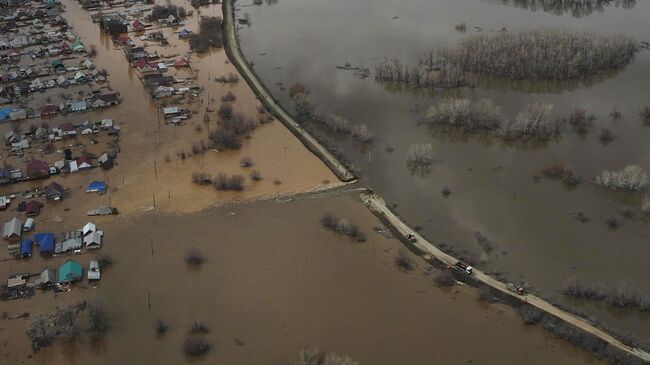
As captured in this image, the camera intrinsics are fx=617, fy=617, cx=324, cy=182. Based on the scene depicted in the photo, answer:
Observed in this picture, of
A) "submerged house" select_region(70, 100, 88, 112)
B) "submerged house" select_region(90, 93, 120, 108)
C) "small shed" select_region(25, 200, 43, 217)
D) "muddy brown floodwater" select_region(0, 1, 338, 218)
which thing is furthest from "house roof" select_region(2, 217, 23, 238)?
"submerged house" select_region(90, 93, 120, 108)

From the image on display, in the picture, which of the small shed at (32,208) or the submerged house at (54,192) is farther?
the submerged house at (54,192)

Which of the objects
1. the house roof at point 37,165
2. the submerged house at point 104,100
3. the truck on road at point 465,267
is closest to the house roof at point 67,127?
the submerged house at point 104,100

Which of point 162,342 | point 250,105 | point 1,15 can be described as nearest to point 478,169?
point 250,105

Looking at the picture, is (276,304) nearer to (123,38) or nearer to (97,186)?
(97,186)

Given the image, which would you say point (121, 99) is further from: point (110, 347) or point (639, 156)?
point (639, 156)

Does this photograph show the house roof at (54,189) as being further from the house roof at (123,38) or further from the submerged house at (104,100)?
the house roof at (123,38)

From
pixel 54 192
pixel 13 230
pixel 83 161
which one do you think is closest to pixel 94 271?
pixel 13 230
